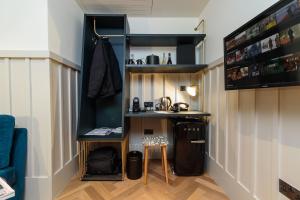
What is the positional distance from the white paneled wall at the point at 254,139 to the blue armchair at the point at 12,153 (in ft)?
6.17

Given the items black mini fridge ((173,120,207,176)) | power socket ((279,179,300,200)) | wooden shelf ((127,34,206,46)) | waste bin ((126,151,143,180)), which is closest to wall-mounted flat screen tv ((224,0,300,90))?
power socket ((279,179,300,200))

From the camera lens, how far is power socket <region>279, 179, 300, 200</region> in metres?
1.00

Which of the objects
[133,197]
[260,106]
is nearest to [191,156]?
[133,197]

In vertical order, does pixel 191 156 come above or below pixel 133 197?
above

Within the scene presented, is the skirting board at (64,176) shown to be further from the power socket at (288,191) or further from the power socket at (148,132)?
the power socket at (288,191)

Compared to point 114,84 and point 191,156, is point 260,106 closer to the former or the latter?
point 191,156

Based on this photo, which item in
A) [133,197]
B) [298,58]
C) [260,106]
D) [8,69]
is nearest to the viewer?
[298,58]

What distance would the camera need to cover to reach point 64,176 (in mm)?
1914

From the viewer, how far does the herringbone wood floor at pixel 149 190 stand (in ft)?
5.66

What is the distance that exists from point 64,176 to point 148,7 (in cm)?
237

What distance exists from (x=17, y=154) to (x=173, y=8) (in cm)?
246

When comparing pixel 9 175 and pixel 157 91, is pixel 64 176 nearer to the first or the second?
pixel 9 175

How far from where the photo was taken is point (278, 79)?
37.0 inches

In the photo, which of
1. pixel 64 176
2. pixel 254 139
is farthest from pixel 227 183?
pixel 64 176
